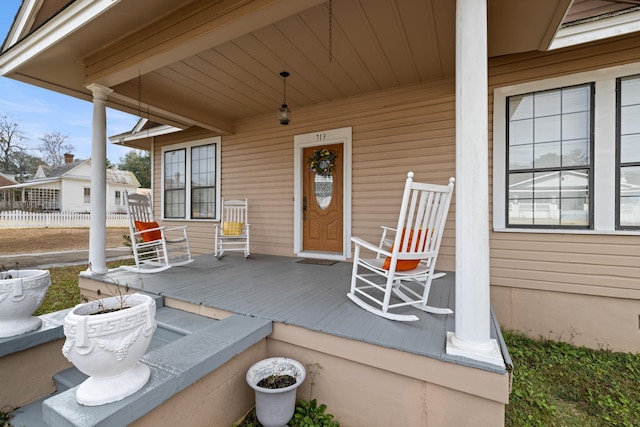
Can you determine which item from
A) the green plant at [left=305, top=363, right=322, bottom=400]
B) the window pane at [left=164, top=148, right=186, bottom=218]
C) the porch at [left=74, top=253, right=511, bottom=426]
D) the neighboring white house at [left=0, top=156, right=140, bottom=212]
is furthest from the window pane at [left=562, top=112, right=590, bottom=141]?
the neighboring white house at [left=0, top=156, right=140, bottom=212]

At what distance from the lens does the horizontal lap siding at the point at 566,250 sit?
274 centimetres

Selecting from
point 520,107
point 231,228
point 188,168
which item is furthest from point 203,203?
point 520,107

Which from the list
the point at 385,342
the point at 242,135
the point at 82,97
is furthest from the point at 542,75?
the point at 82,97

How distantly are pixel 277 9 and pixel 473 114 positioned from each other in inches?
64.5

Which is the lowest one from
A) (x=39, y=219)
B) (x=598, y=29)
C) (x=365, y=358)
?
(x=365, y=358)

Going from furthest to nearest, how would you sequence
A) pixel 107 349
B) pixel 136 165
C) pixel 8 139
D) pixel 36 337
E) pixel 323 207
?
pixel 136 165 < pixel 8 139 < pixel 323 207 < pixel 36 337 < pixel 107 349

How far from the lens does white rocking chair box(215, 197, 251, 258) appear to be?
4.66 m

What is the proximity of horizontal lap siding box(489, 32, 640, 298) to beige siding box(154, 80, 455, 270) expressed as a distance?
1.89ft

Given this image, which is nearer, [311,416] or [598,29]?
[311,416]

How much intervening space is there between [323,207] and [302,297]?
2.25 metres

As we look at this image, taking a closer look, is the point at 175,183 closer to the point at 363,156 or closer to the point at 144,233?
the point at 144,233

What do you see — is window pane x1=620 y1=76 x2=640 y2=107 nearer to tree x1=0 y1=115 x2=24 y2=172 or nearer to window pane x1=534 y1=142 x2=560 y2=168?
window pane x1=534 y1=142 x2=560 y2=168

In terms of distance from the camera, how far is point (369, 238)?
411 cm

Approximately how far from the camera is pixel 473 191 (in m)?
1.58
